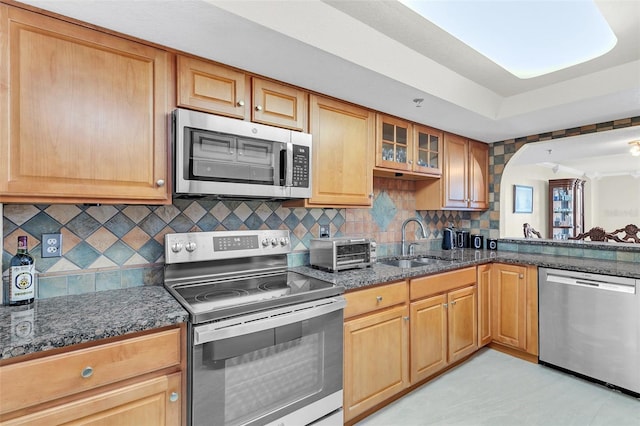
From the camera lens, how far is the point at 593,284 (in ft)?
7.83

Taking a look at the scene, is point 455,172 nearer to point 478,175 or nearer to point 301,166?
point 478,175

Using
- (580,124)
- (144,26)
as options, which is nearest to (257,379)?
(144,26)

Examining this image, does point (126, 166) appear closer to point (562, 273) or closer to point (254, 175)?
point (254, 175)

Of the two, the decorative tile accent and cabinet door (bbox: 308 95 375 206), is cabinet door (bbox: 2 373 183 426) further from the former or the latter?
the decorative tile accent

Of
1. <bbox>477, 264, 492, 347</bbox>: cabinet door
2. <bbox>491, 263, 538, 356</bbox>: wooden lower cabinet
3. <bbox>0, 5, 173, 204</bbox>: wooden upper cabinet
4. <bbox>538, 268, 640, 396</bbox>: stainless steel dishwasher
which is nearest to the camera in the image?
<bbox>0, 5, 173, 204</bbox>: wooden upper cabinet

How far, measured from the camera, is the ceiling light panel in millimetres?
1710

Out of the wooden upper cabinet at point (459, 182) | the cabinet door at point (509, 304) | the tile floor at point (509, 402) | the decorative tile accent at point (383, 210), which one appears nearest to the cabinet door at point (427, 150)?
the wooden upper cabinet at point (459, 182)

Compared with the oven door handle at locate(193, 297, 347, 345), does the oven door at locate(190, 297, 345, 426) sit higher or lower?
lower

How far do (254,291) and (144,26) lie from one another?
133 centimetres

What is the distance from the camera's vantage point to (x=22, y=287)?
4.49ft

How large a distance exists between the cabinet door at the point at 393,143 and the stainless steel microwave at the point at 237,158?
751 mm

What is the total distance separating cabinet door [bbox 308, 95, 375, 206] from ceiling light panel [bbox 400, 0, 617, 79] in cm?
76

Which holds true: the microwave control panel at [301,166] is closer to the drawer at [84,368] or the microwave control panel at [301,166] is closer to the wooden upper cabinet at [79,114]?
the wooden upper cabinet at [79,114]

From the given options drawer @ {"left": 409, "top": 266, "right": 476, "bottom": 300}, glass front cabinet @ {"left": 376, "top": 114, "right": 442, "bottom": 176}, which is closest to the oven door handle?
drawer @ {"left": 409, "top": 266, "right": 476, "bottom": 300}
